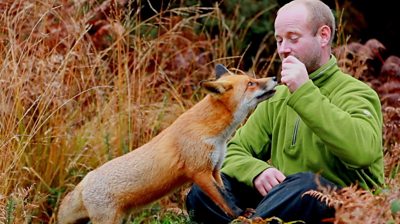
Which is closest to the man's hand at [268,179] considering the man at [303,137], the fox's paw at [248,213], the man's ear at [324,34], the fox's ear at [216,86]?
the man at [303,137]

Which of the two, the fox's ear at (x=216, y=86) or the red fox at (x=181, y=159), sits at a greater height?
the fox's ear at (x=216, y=86)

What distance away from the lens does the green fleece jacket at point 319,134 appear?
4.18 meters

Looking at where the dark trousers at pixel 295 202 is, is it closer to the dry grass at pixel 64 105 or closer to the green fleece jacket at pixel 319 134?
the green fleece jacket at pixel 319 134

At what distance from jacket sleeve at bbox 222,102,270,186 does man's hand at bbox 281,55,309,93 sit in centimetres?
76

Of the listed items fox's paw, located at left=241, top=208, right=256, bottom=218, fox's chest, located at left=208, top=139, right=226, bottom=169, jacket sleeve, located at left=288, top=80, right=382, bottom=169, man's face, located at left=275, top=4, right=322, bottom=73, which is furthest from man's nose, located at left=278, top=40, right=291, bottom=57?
fox's paw, located at left=241, top=208, right=256, bottom=218

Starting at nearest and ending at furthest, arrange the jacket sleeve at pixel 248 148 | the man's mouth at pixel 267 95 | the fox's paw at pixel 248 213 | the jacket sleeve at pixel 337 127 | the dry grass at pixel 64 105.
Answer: the jacket sleeve at pixel 337 127
the fox's paw at pixel 248 213
the man's mouth at pixel 267 95
the jacket sleeve at pixel 248 148
the dry grass at pixel 64 105

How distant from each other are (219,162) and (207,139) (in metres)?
0.17

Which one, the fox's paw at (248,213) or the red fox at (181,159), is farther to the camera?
the red fox at (181,159)

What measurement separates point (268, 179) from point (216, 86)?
640 mm

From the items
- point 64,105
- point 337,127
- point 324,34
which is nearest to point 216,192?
point 337,127

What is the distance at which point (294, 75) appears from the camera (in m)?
4.23

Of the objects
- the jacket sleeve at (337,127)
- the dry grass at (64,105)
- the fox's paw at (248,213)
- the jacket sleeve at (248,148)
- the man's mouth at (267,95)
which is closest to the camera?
the jacket sleeve at (337,127)

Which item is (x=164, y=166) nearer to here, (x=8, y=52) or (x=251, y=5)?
(x=8, y=52)

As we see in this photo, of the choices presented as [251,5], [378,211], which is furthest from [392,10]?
[378,211]
